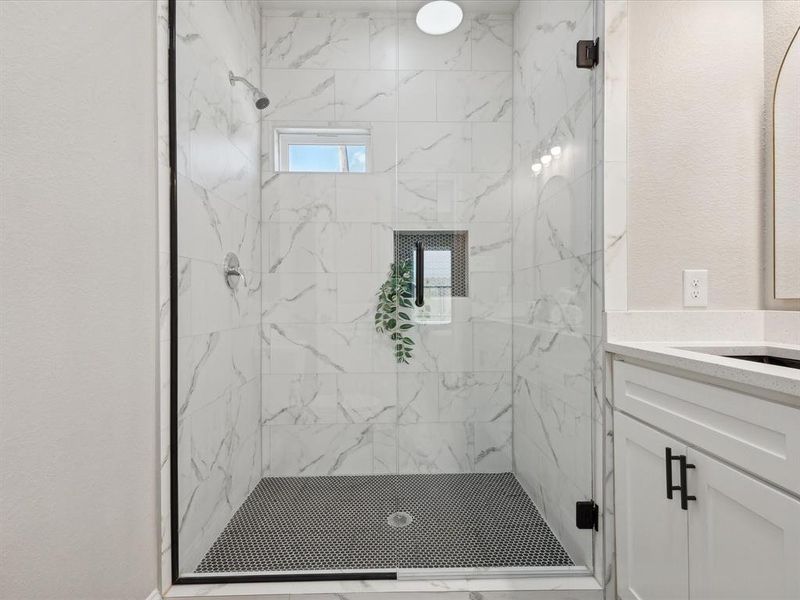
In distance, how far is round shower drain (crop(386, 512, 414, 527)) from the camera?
70.2 inches

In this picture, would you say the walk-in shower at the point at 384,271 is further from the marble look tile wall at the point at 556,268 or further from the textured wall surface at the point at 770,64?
the textured wall surface at the point at 770,64

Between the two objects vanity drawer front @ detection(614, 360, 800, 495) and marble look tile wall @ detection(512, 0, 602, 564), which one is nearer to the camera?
vanity drawer front @ detection(614, 360, 800, 495)

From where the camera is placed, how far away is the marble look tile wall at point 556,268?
158 cm

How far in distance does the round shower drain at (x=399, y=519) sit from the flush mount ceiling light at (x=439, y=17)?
6.26 feet

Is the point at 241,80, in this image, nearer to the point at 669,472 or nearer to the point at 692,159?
the point at 692,159

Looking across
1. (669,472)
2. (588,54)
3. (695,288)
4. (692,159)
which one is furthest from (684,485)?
(588,54)

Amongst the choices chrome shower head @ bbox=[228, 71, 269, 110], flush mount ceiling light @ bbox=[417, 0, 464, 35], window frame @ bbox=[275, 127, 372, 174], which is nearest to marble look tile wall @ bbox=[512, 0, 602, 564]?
flush mount ceiling light @ bbox=[417, 0, 464, 35]

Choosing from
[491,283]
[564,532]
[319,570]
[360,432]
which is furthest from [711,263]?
[319,570]

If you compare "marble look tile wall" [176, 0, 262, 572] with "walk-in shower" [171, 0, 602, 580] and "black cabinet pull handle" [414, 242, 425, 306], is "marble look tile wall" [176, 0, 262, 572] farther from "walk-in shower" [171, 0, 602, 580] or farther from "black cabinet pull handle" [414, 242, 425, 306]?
"black cabinet pull handle" [414, 242, 425, 306]

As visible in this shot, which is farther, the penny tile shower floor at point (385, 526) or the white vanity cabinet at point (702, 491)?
the penny tile shower floor at point (385, 526)

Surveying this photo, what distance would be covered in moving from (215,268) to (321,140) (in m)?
0.66

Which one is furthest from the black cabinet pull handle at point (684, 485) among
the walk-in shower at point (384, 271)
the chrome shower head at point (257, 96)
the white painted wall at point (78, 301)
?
the chrome shower head at point (257, 96)

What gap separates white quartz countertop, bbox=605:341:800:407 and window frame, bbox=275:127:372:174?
1.19 metres

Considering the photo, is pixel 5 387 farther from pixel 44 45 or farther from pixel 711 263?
pixel 711 263
